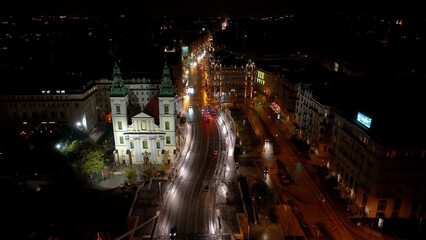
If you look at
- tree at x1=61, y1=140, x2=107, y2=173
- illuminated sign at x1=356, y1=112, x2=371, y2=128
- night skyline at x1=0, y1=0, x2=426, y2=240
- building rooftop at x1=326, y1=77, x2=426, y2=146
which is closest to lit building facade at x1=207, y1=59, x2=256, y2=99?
night skyline at x1=0, y1=0, x2=426, y2=240

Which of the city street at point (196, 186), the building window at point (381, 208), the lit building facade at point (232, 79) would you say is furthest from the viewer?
the lit building facade at point (232, 79)

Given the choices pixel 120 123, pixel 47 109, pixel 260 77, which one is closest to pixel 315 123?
pixel 120 123

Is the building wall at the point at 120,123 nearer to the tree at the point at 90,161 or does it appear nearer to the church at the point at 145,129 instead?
the church at the point at 145,129

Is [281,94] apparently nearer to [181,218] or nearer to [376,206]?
[376,206]

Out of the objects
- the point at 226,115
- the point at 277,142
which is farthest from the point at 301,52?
the point at 277,142

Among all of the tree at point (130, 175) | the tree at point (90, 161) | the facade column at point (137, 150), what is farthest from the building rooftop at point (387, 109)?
the tree at point (90, 161)

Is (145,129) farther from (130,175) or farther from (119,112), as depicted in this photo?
(130,175)

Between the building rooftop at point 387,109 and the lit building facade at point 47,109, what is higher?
the building rooftop at point 387,109

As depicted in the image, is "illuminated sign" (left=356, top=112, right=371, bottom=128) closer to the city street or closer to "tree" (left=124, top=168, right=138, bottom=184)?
the city street
